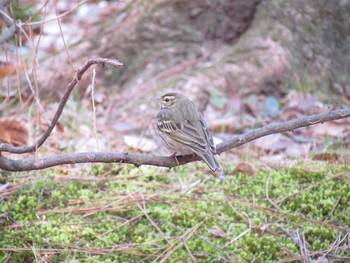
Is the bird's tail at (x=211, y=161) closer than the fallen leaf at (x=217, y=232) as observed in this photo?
Yes

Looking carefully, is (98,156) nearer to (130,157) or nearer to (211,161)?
(130,157)

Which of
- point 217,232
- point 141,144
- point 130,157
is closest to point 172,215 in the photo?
point 217,232

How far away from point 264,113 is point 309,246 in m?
3.13

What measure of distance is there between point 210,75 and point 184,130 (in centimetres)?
295

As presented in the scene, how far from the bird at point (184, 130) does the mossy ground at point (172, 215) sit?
421 millimetres

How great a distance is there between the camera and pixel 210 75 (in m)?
7.24

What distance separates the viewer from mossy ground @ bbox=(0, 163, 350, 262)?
12.7 feet

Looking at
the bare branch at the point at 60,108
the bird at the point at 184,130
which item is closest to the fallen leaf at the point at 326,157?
the bird at the point at 184,130

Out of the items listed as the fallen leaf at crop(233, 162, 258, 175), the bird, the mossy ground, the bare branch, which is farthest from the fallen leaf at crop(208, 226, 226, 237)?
the bare branch

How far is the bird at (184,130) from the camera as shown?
13.1 ft

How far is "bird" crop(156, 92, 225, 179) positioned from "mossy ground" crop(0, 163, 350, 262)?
1.38 ft

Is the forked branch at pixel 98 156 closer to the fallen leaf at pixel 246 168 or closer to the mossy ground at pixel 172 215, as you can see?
the mossy ground at pixel 172 215

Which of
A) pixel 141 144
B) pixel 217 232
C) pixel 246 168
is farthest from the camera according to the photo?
pixel 141 144

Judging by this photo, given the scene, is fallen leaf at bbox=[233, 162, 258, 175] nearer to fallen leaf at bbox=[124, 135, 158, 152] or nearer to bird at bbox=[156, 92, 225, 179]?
bird at bbox=[156, 92, 225, 179]
